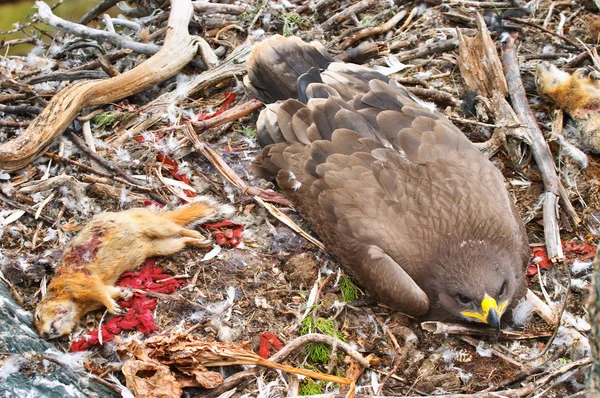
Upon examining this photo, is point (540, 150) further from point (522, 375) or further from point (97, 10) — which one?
point (97, 10)

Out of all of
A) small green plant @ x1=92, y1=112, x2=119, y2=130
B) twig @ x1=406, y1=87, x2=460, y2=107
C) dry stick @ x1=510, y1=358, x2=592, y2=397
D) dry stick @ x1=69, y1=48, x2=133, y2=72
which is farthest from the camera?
dry stick @ x1=69, y1=48, x2=133, y2=72

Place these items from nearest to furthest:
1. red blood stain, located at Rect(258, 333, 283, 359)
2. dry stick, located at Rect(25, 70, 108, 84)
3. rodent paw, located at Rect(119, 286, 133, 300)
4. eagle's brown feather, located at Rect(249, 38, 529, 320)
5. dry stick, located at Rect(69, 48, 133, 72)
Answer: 1. red blood stain, located at Rect(258, 333, 283, 359)
2. eagle's brown feather, located at Rect(249, 38, 529, 320)
3. rodent paw, located at Rect(119, 286, 133, 300)
4. dry stick, located at Rect(25, 70, 108, 84)
5. dry stick, located at Rect(69, 48, 133, 72)

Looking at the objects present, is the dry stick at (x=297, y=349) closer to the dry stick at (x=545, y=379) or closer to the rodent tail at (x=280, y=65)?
the dry stick at (x=545, y=379)

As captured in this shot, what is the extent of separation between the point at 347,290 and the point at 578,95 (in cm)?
207

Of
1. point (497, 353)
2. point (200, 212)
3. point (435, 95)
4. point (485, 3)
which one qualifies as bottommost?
point (497, 353)

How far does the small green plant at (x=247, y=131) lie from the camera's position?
4.98 m

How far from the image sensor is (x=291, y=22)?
562 centimetres

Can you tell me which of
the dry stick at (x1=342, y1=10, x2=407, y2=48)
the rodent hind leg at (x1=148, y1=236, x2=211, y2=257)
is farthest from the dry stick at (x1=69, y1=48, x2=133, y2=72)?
the rodent hind leg at (x1=148, y1=236, x2=211, y2=257)

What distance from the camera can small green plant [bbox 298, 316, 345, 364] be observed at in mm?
3748

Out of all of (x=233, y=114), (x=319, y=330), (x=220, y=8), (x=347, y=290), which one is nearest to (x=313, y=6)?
(x=220, y=8)

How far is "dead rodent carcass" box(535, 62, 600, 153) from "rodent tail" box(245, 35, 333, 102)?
1.50 metres

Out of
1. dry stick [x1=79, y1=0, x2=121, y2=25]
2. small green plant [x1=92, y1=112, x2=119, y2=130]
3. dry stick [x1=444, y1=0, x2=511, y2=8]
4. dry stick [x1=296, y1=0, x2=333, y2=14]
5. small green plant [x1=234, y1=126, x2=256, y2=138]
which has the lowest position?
small green plant [x1=234, y1=126, x2=256, y2=138]

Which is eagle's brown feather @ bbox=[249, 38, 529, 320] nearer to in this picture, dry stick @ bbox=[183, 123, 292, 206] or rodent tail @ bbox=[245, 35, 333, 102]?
dry stick @ bbox=[183, 123, 292, 206]

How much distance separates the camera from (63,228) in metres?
4.30
